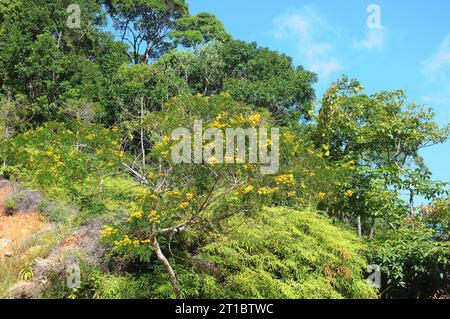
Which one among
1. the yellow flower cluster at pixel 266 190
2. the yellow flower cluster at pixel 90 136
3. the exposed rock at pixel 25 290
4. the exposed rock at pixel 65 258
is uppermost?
the yellow flower cluster at pixel 90 136

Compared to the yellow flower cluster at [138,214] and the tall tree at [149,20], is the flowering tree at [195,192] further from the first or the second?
the tall tree at [149,20]

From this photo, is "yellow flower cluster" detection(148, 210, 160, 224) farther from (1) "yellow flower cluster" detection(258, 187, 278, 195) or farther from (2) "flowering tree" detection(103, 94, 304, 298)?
(1) "yellow flower cluster" detection(258, 187, 278, 195)

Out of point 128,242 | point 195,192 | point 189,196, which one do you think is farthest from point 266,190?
point 128,242

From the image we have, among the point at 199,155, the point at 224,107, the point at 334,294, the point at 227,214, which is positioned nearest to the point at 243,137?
the point at 199,155

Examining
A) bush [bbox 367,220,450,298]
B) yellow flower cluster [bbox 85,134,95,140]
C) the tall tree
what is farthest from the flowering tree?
the tall tree

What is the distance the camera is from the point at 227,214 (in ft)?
21.0

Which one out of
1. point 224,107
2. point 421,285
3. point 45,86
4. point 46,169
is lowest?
point 421,285

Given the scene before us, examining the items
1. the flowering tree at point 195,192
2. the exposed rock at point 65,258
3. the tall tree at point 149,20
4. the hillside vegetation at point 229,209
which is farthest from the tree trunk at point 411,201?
the tall tree at point 149,20

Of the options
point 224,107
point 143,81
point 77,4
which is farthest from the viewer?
point 77,4

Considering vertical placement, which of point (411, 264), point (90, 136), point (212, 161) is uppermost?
point (90, 136)

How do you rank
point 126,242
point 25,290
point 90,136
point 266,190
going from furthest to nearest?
point 90,136 → point 25,290 → point 266,190 → point 126,242

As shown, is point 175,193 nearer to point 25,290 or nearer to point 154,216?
point 154,216
